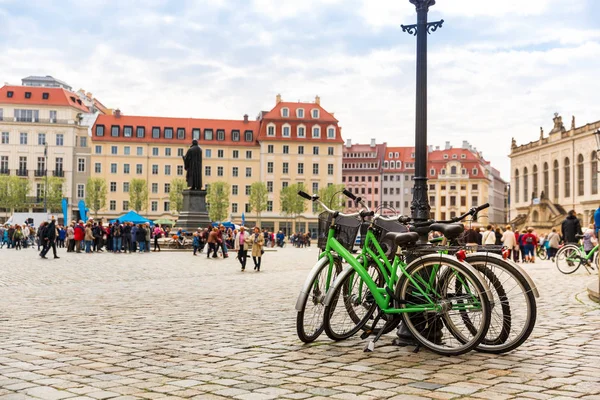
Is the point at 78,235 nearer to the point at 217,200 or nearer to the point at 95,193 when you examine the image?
the point at 95,193

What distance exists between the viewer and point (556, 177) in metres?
88.8

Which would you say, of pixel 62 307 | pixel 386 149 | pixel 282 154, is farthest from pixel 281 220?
pixel 62 307

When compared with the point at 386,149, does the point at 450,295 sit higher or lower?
lower

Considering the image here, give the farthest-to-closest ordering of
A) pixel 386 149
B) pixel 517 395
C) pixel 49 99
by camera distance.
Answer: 1. pixel 386 149
2. pixel 49 99
3. pixel 517 395

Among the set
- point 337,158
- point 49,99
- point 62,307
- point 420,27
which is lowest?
point 62,307

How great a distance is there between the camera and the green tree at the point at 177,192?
286 ft

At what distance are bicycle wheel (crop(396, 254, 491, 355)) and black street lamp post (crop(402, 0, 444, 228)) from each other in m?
1.16

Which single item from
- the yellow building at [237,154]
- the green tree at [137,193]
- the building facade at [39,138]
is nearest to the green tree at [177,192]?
the green tree at [137,193]

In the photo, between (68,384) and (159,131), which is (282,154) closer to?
(159,131)

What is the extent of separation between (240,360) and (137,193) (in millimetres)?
83687

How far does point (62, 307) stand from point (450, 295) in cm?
613

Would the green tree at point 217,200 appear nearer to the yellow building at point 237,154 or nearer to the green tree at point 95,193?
the yellow building at point 237,154

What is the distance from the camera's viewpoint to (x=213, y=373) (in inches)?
214

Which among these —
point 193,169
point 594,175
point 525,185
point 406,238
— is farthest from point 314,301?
point 525,185
